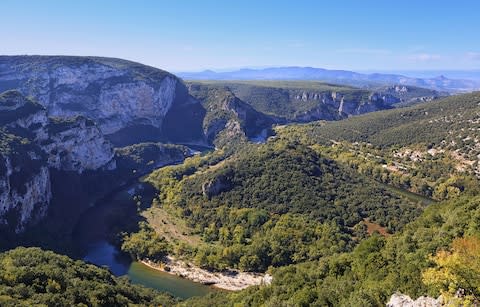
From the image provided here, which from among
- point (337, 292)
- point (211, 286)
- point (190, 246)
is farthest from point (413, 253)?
point (190, 246)

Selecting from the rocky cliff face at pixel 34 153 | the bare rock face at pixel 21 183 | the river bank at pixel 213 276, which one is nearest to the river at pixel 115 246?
the river bank at pixel 213 276

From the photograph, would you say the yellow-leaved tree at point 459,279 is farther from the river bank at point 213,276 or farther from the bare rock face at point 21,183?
the bare rock face at point 21,183

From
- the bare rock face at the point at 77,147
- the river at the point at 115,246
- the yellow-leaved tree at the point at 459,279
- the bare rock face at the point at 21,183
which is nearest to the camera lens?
the yellow-leaved tree at the point at 459,279

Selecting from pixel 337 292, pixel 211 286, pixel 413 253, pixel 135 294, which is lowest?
pixel 211 286

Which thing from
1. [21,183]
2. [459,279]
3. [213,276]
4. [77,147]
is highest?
[459,279]

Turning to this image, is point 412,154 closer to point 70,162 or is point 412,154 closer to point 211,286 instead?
point 211,286

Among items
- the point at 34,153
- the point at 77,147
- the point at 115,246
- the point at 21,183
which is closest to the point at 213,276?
the point at 115,246

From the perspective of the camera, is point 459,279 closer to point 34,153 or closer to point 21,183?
point 21,183
